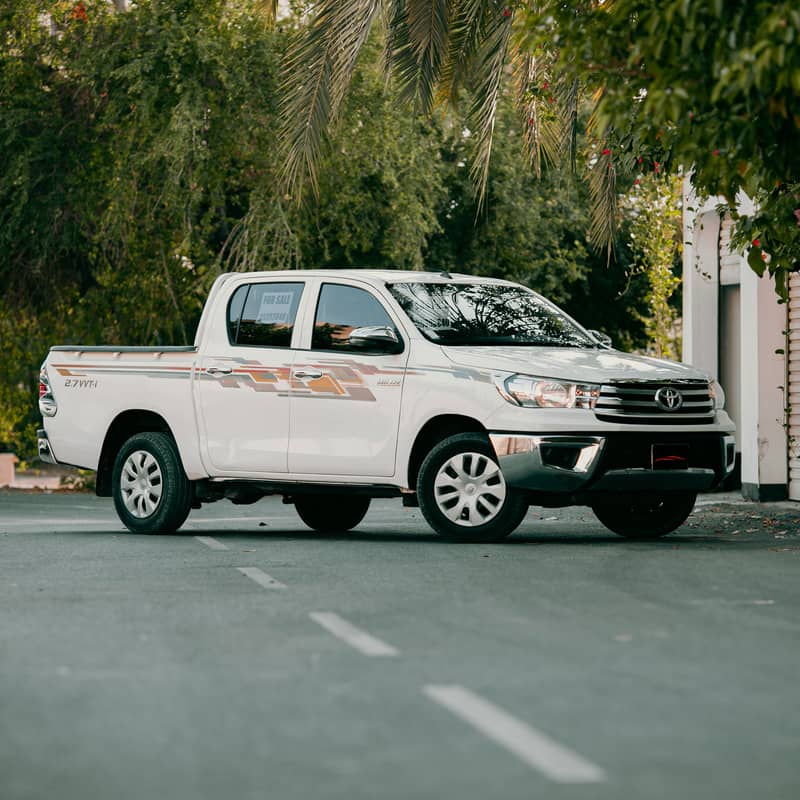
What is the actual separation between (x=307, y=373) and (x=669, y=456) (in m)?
2.81

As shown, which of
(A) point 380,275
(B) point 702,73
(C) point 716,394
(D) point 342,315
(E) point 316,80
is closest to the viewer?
(B) point 702,73

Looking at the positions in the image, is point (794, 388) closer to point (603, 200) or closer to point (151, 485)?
point (603, 200)

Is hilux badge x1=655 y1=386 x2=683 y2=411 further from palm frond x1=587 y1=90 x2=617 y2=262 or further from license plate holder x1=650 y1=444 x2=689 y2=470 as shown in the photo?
palm frond x1=587 y1=90 x2=617 y2=262

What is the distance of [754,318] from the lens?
20266 millimetres

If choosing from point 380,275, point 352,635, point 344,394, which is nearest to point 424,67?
point 380,275

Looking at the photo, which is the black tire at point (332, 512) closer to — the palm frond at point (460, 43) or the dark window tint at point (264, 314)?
the dark window tint at point (264, 314)

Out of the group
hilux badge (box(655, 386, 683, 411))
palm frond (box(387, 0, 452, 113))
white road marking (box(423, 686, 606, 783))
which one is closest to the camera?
white road marking (box(423, 686, 606, 783))

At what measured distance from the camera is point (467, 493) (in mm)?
13211

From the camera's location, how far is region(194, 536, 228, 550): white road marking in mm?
13508

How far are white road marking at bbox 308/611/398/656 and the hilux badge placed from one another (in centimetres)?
472

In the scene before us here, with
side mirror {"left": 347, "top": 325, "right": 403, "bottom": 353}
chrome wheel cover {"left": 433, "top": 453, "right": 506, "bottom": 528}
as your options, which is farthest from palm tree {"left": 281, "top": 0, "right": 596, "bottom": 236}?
chrome wheel cover {"left": 433, "top": 453, "right": 506, "bottom": 528}

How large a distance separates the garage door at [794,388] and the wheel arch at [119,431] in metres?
7.90

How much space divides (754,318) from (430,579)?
34.2ft

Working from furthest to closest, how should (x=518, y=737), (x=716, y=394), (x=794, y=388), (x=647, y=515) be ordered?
1. (x=794, y=388)
2. (x=647, y=515)
3. (x=716, y=394)
4. (x=518, y=737)
